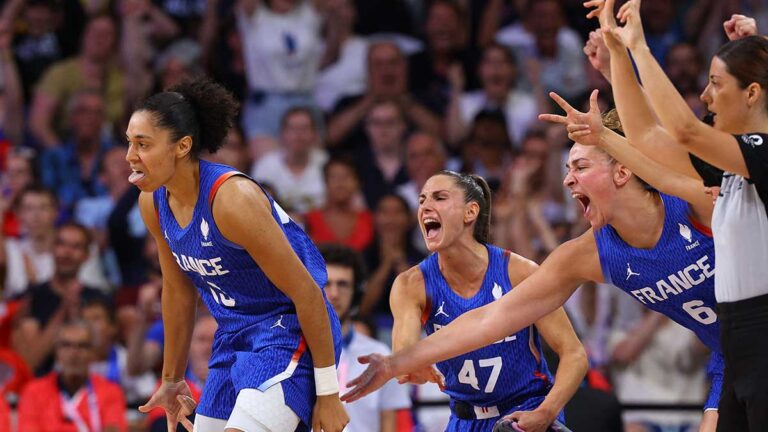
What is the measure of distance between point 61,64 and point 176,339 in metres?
5.91

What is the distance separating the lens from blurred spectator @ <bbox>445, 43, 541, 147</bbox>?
390 inches

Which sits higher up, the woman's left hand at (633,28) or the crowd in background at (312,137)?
the woman's left hand at (633,28)

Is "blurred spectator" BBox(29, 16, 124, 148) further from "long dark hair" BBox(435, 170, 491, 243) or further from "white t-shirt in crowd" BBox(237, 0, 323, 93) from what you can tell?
"long dark hair" BBox(435, 170, 491, 243)

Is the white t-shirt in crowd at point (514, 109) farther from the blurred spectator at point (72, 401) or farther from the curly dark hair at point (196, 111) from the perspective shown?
the curly dark hair at point (196, 111)

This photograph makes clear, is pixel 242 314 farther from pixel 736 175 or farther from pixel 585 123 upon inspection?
pixel 736 175

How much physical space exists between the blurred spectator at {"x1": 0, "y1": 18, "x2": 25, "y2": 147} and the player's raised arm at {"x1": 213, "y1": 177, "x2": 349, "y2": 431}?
626 centimetres

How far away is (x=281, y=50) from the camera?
10156mm

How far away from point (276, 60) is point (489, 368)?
5.59 meters

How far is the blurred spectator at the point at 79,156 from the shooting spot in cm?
992

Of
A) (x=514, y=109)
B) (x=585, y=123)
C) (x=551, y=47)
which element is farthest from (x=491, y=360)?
(x=551, y=47)

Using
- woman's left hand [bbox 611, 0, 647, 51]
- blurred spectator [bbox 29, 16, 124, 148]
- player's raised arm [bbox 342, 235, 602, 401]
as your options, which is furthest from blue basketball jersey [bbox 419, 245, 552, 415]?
blurred spectator [bbox 29, 16, 124, 148]

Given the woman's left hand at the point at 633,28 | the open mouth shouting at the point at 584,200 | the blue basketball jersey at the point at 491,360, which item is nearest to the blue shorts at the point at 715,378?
the blue basketball jersey at the point at 491,360

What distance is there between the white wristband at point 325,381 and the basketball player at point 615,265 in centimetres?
22

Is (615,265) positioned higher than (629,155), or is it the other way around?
(629,155)
